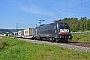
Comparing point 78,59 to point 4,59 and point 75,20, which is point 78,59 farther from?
point 75,20

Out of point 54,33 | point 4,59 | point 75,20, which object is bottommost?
point 4,59

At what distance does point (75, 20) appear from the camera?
378 feet

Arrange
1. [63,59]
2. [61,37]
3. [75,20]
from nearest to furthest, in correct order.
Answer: [63,59]
[61,37]
[75,20]

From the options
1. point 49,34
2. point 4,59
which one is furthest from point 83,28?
point 4,59

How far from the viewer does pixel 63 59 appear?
33.4 ft

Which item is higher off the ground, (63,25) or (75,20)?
(75,20)

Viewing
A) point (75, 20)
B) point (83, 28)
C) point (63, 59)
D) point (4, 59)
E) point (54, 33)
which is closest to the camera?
point (63, 59)

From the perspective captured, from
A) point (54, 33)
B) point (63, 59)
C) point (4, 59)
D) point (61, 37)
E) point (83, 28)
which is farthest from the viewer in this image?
point (83, 28)

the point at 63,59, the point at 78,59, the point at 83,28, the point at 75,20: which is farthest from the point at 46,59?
the point at 75,20

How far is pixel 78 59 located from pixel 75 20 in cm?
10653

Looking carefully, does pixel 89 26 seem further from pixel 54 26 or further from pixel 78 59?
pixel 78 59

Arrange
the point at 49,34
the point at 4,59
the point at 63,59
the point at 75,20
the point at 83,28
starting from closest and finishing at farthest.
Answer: the point at 63,59 < the point at 4,59 < the point at 49,34 < the point at 83,28 < the point at 75,20

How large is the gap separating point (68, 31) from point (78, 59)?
1818 cm

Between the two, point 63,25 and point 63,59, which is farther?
point 63,25
